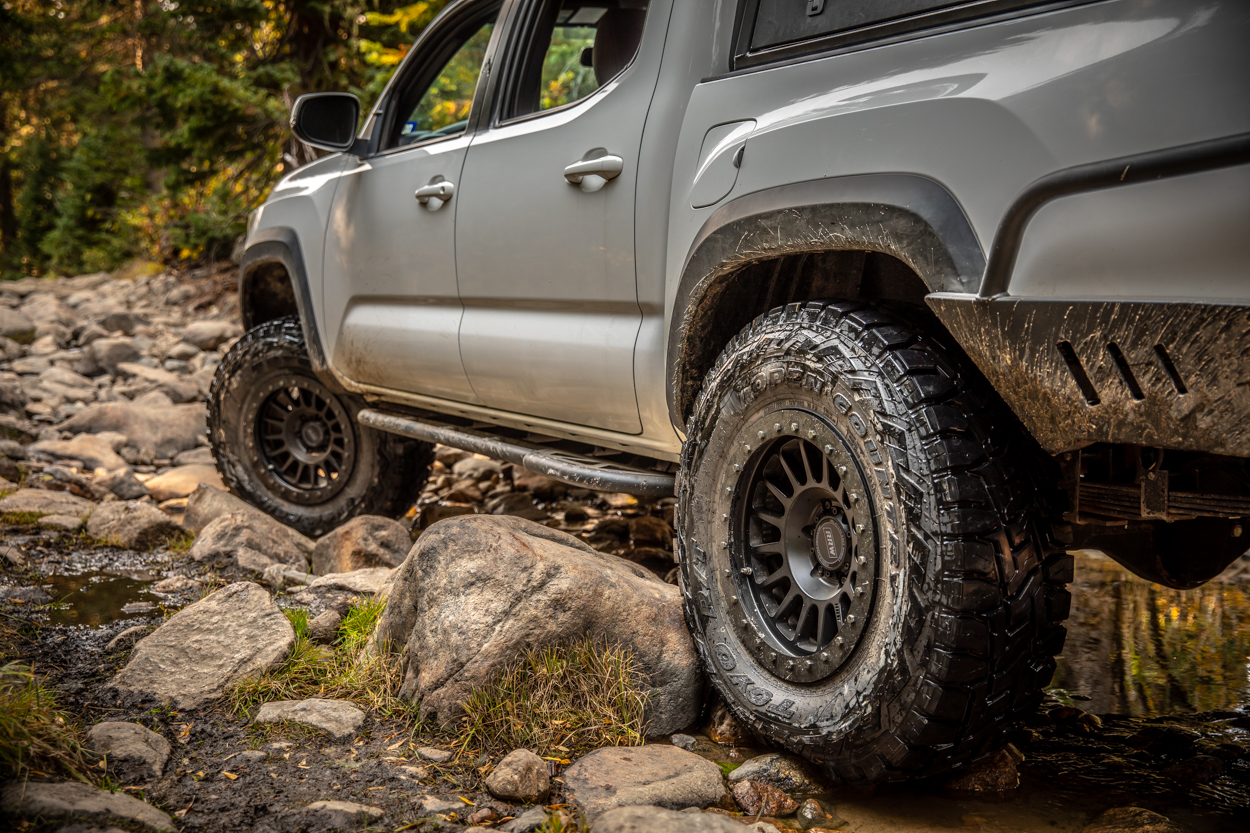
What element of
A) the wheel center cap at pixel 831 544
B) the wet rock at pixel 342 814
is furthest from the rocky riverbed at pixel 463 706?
the wheel center cap at pixel 831 544

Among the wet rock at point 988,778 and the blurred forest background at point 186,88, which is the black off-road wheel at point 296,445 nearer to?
the wet rock at point 988,778

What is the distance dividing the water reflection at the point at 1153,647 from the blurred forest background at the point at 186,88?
259 inches

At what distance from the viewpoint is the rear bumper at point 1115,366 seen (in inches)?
53.3

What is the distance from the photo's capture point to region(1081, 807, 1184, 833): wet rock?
1.74 m

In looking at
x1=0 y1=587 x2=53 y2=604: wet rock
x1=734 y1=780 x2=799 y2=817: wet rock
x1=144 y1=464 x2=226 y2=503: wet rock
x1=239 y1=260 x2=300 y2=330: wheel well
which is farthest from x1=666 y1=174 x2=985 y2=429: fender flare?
x1=144 y1=464 x2=226 y2=503: wet rock

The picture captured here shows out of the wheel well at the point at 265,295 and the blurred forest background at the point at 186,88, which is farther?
the blurred forest background at the point at 186,88

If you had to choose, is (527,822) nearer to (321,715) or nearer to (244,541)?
(321,715)

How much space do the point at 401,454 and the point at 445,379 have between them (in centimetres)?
91

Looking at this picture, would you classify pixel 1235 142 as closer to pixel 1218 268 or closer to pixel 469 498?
pixel 1218 268

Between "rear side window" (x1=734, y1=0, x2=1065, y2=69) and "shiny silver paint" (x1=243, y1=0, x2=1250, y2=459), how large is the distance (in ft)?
0.15

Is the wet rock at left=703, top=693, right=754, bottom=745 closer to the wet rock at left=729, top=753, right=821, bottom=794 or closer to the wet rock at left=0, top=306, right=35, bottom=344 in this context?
the wet rock at left=729, top=753, right=821, bottom=794

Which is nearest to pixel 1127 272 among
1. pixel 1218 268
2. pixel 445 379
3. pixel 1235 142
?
pixel 1218 268

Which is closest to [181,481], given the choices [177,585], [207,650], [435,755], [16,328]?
[177,585]

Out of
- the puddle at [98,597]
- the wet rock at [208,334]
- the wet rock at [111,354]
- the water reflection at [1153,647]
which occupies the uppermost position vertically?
the wet rock at [208,334]
